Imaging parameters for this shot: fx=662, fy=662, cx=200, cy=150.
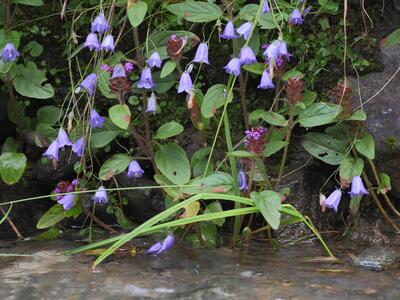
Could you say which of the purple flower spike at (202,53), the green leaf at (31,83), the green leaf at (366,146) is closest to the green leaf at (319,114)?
the green leaf at (366,146)

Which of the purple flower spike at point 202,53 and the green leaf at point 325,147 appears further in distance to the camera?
the green leaf at point 325,147

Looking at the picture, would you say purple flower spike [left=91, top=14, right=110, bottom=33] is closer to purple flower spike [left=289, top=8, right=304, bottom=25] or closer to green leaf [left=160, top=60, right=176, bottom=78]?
green leaf [left=160, top=60, right=176, bottom=78]

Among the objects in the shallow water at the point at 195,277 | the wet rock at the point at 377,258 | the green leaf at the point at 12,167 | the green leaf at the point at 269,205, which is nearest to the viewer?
the shallow water at the point at 195,277

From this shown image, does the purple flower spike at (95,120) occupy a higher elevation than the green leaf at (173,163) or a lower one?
higher

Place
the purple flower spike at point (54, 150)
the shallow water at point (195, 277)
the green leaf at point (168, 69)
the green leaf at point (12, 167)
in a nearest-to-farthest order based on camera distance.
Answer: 1. the shallow water at point (195, 277)
2. the green leaf at point (168, 69)
3. the purple flower spike at point (54, 150)
4. the green leaf at point (12, 167)

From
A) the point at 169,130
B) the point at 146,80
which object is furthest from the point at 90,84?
the point at 169,130

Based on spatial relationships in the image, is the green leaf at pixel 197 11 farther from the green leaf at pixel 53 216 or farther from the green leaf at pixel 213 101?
the green leaf at pixel 53 216

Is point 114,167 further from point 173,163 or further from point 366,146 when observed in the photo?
point 366,146

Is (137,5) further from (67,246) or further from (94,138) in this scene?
(67,246)

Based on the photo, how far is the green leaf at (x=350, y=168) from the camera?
231 cm

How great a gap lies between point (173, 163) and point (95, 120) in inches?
12.7

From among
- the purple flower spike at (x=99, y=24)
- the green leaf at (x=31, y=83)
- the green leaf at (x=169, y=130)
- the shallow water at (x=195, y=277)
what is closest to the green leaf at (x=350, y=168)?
the shallow water at (x=195, y=277)

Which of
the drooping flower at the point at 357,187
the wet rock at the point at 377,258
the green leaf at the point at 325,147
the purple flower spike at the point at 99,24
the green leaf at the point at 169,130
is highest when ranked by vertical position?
the purple flower spike at the point at 99,24

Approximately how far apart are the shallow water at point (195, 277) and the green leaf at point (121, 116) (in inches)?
17.8
